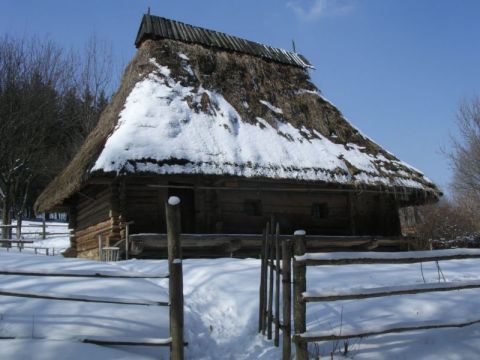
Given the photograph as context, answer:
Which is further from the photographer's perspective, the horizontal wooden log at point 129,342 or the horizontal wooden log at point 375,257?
the horizontal wooden log at point 375,257

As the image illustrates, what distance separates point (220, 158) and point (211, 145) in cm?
54

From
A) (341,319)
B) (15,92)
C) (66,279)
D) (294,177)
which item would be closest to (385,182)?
(294,177)

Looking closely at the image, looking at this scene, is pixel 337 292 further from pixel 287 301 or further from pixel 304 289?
pixel 287 301

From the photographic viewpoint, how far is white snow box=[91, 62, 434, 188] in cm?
990

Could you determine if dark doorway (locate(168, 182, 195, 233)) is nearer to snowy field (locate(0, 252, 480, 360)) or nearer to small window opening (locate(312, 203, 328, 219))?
small window opening (locate(312, 203, 328, 219))

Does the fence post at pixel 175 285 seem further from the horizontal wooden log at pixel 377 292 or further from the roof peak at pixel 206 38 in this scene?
the roof peak at pixel 206 38

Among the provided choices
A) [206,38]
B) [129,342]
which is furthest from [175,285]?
[206,38]

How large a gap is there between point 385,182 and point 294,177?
9.21ft

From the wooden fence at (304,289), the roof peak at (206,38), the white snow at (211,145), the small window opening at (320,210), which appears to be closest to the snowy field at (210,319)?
the wooden fence at (304,289)

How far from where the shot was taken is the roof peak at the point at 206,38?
14.8 m

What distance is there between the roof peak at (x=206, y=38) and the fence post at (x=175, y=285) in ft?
38.1

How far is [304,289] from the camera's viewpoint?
4082 mm

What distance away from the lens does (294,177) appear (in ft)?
36.3

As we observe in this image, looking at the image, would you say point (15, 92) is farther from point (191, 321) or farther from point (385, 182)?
point (191, 321)
